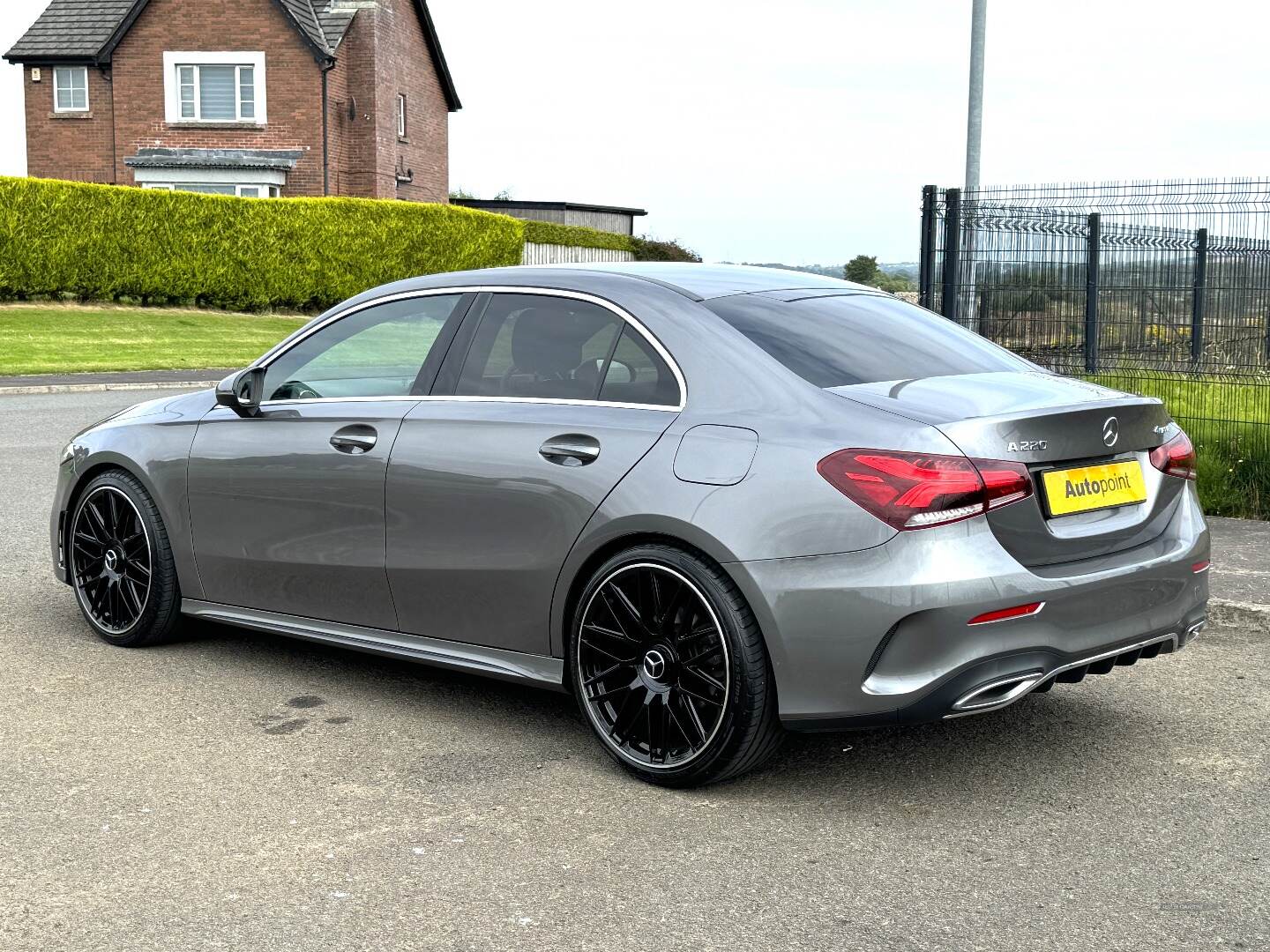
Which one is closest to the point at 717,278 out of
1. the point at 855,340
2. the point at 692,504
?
the point at 855,340

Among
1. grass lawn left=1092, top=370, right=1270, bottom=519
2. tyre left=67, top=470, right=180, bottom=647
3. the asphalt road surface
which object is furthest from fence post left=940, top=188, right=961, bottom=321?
tyre left=67, top=470, right=180, bottom=647

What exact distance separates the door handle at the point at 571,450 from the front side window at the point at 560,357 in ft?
0.56

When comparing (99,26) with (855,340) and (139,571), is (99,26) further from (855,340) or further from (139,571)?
(855,340)

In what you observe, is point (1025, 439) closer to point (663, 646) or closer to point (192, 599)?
point (663, 646)

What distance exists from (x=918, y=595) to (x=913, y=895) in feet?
2.59

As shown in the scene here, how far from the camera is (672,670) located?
15.0ft

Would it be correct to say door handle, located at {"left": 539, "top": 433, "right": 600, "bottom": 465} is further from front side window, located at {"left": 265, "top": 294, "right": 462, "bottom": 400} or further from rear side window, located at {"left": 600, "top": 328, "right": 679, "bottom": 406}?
front side window, located at {"left": 265, "top": 294, "right": 462, "bottom": 400}

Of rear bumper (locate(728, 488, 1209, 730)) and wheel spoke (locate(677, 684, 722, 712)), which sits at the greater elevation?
rear bumper (locate(728, 488, 1209, 730))

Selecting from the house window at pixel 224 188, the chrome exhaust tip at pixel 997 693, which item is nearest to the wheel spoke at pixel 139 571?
the chrome exhaust tip at pixel 997 693

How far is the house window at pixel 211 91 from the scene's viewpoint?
41094mm

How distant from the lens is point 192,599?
6.14m

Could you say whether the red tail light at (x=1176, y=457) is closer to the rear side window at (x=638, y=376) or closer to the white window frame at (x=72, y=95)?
the rear side window at (x=638, y=376)

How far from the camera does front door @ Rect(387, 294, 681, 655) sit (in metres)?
4.80

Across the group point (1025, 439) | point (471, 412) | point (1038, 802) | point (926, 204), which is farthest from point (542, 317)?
point (926, 204)
